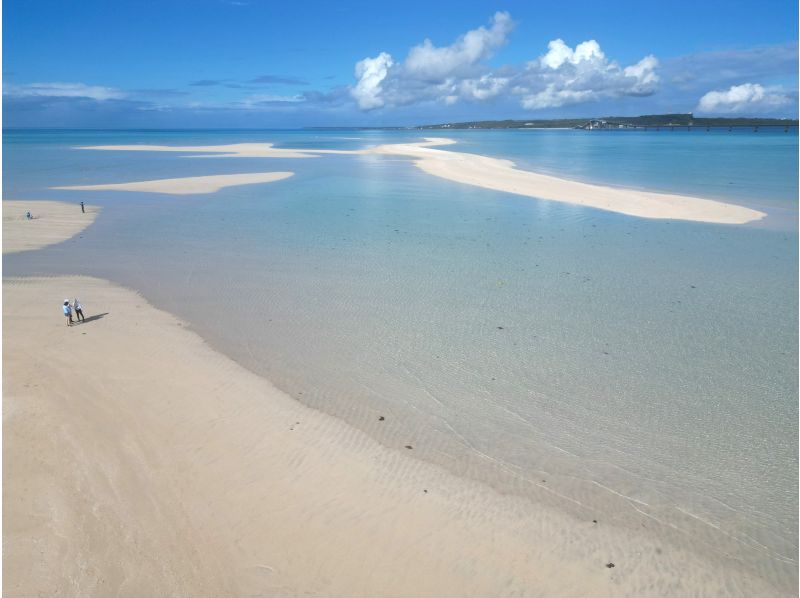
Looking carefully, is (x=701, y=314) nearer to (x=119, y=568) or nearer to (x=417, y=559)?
(x=417, y=559)

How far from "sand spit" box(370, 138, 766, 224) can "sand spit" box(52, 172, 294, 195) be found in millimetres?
16153

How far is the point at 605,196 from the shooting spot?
35.3 m

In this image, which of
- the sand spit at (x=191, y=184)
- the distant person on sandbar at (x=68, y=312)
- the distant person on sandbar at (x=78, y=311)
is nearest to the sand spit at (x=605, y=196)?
the sand spit at (x=191, y=184)

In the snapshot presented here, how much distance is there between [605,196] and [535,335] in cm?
2541

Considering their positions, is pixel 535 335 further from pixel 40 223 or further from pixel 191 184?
pixel 191 184

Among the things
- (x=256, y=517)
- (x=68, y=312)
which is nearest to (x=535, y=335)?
(x=256, y=517)

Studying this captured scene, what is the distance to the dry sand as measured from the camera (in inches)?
260

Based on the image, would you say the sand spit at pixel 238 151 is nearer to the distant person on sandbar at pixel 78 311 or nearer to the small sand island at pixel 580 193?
the small sand island at pixel 580 193

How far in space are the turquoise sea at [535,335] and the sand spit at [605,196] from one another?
2.28 meters

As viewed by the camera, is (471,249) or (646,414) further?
(471,249)

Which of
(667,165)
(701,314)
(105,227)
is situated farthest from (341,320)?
(667,165)

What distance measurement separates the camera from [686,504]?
792 centimetres

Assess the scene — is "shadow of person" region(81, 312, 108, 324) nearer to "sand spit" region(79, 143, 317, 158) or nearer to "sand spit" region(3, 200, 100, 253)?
"sand spit" region(3, 200, 100, 253)

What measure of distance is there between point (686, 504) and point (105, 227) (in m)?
26.7
